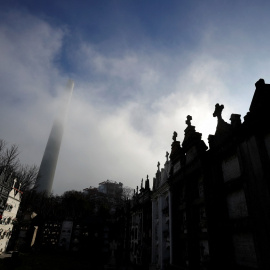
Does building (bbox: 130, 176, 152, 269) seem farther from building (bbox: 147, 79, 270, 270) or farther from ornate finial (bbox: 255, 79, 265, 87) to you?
ornate finial (bbox: 255, 79, 265, 87)

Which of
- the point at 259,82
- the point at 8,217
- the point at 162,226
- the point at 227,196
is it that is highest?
the point at 259,82

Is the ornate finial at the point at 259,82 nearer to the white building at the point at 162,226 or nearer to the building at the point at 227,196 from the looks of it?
the building at the point at 227,196

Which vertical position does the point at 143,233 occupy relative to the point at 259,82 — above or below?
below

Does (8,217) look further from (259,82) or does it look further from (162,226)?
(259,82)

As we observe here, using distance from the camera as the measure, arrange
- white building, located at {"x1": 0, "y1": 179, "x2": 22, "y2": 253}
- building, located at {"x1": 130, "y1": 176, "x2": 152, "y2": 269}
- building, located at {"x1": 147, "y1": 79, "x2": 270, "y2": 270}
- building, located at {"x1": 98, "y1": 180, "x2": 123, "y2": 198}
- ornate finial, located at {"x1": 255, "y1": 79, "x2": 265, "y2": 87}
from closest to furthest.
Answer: building, located at {"x1": 147, "y1": 79, "x2": 270, "y2": 270} < ornate finial, located at {"x1": 255, "y1": 79, "x2": 265, "y2": 87} < building, located at {"x1": 130, "y1": 176, "x2": 152, "y2": 269} < white building, located at {"x1": 0, "y1": 179, "x2": 22, "y2": 253} < building, located at {"x1": 98, "y1": 180, "x2": 123, "y2": 198}

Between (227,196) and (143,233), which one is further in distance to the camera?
(143,233)

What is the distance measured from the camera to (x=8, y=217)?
100 ft

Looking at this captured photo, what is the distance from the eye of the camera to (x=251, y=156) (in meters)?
8.44

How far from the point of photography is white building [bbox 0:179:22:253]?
28906 mm

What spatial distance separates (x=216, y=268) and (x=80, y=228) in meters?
38.7

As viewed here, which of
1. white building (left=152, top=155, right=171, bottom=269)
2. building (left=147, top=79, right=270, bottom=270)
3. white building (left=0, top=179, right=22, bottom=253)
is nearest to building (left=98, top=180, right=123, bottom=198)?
white building (left=0, top=179, right=22, bottom=253)

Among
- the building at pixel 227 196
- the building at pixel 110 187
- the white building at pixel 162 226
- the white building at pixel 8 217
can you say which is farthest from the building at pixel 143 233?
the building at pixel 110 187

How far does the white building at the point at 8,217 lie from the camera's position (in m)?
28.9

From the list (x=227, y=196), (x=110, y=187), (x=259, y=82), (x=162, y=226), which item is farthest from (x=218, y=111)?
(x=110, y=187)
